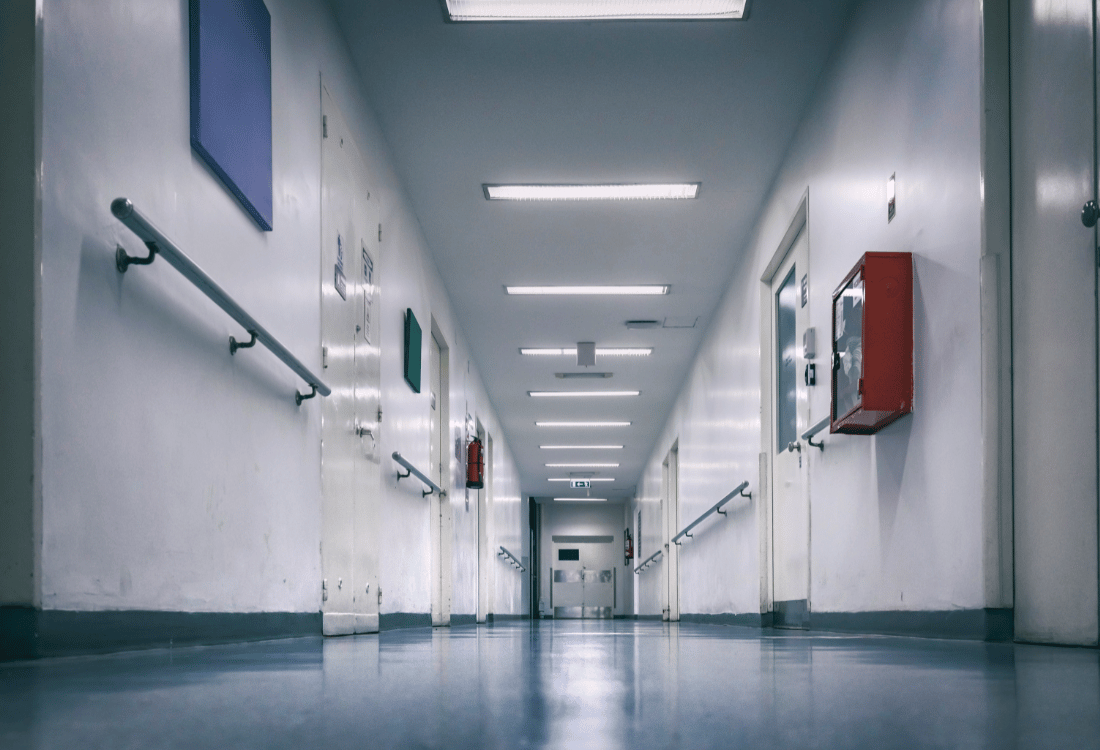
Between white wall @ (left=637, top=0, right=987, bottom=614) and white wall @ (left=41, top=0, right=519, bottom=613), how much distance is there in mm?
2020

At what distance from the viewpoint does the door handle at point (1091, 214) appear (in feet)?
7.14

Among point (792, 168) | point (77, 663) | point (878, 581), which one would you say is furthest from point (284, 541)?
point (792, 168)

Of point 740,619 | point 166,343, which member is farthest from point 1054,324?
point 740,619

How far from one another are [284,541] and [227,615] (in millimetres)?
609

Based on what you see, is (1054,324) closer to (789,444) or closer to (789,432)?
(789,444)

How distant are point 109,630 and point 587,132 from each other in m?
3.90

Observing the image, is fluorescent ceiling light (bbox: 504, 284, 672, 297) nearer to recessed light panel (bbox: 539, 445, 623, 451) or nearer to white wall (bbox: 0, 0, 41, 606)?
white wall (bbox: 0, 0, 41, 606)

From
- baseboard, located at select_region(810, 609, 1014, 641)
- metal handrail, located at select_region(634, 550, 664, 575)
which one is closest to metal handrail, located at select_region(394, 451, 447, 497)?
baseboard, located at select_region(810, 609, 1014, 641)

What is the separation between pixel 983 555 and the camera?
2578 mm

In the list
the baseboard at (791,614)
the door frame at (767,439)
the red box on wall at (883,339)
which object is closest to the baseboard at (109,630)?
the red box on wall at (883,339)

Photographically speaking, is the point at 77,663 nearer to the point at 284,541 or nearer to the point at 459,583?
the point at 284,541

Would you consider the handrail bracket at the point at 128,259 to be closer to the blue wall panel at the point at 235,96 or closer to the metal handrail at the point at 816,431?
the blue wall panel at the point at 235,96

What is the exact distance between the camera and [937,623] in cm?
291

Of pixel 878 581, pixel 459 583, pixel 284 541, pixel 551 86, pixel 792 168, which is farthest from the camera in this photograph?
pixel 459 583
